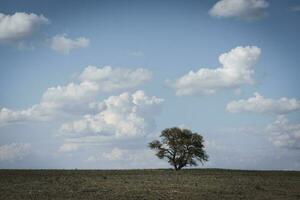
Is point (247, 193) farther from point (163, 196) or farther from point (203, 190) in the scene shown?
point (163, 196)

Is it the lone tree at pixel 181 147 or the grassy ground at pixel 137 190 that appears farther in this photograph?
the lone tree at pixel 181 147

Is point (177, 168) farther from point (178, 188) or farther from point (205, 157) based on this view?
point (178, 188)

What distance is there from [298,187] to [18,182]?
1197 inches

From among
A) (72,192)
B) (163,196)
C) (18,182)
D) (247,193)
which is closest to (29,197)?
(72,192)

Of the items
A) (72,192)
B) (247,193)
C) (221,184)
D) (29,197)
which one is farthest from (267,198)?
(29,197)

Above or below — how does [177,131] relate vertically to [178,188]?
above

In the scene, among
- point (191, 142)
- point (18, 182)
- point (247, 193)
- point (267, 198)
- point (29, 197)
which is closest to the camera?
point (29, 197)

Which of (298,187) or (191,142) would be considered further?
(191,142)

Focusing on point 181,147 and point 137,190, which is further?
point 181,147

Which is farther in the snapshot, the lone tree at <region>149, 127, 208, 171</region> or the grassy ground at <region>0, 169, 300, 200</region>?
the lone tree at <region>149, 127, 208, 171</region>

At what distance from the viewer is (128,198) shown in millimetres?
41438

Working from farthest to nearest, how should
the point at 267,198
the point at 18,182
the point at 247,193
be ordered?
the point at 18,182 < the point at 247,193 < the point at 267,198

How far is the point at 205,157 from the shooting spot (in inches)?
3447

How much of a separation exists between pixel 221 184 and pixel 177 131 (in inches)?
1218
